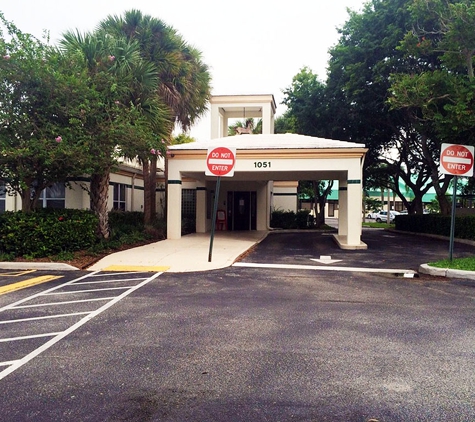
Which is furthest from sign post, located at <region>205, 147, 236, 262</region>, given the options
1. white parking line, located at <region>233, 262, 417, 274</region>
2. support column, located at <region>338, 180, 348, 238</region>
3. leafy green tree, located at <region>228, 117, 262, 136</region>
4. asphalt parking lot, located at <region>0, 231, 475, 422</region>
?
leafy green tree, located at <region>228, 117, 262, 136</region>

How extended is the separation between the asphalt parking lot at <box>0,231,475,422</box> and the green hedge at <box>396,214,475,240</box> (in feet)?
43.6

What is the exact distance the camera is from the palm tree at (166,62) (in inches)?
679

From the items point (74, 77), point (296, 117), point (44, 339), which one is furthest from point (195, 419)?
point (296, 117)

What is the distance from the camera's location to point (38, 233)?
448 inches

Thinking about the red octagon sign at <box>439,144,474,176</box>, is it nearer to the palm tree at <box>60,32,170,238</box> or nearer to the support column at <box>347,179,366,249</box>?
the support column at <box>347,179,366,249</box>

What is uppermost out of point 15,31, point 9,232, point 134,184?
point 15,31

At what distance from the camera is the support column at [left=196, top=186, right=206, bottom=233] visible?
870 inches

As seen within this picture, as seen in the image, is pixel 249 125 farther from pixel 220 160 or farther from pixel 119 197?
pixel 220 160

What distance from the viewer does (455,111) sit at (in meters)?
14.8

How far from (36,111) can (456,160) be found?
37.2 feet

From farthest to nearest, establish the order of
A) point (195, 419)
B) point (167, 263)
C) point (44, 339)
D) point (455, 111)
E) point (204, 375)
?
point (455, 111)
point (167, 263)
point (44, 339)
point (204, 375)
point (195, 419)

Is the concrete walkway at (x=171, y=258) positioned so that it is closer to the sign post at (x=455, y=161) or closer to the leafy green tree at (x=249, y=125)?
the sign post at (x=455, y=161)

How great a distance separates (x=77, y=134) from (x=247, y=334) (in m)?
8.71

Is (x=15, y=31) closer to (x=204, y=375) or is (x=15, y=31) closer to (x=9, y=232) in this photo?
(x=9, y=232)
